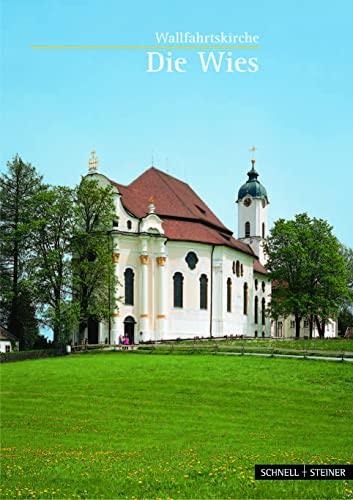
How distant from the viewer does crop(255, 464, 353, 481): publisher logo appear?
11547mm

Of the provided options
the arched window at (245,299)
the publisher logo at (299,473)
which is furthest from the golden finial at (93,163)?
the publisher logo at (299,473)

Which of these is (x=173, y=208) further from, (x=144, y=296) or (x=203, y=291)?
(x=144, y=296)

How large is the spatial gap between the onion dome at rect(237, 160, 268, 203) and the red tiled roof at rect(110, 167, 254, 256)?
1550 centimetres

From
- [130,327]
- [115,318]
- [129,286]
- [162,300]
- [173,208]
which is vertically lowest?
[130,327]

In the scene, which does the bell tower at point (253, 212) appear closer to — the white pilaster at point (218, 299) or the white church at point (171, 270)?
the white church at point (171, 270)

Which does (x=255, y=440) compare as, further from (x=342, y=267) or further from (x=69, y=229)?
(x=342, y=267)

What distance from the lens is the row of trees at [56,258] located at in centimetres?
4700

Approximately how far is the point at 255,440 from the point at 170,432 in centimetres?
273

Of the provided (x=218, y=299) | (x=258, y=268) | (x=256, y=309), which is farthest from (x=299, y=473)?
(x=258, y=268)

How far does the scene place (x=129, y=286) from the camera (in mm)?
53375

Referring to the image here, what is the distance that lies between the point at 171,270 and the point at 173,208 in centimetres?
610

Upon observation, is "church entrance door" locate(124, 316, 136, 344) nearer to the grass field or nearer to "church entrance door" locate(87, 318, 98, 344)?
"church entrance door" locate(87, 318, 98, 344)

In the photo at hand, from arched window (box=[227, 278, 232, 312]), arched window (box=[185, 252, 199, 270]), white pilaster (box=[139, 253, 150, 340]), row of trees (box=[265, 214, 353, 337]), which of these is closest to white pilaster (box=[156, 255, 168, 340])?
white pilaster (box=[139, 253, 150, 340])

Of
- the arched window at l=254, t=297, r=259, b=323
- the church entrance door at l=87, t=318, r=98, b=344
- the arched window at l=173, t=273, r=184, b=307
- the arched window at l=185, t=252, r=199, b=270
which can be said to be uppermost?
the arched window at l=185, t=252, r=199, b=270
